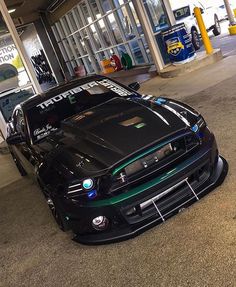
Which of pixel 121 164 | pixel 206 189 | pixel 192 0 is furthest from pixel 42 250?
pixel 192 0

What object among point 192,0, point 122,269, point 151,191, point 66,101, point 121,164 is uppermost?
point 192,0

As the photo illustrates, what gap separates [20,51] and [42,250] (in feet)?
24.3

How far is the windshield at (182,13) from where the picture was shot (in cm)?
1409

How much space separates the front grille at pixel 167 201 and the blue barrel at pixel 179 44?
304 inches

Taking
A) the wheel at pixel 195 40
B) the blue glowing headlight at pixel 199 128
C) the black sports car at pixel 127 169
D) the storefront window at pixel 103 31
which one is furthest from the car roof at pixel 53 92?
the storefront window at pixel 103 31

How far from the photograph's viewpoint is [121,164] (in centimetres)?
316

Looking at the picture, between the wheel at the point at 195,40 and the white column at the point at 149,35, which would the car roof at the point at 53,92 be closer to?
the white column at the point at 149,35

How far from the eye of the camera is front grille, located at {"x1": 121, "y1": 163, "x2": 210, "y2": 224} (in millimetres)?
3193

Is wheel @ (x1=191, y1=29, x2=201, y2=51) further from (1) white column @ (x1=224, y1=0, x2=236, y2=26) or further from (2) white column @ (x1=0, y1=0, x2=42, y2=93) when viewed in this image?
(2) white column @ (x1=0, y1=0, x2=42, y2=93)

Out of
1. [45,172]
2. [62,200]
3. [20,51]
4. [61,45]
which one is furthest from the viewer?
[61,45]

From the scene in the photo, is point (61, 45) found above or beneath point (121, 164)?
above

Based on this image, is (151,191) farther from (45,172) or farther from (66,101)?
(66,101)

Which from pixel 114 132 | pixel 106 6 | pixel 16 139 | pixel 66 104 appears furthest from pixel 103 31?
pixel 114 132

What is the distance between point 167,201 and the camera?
3.30 m
